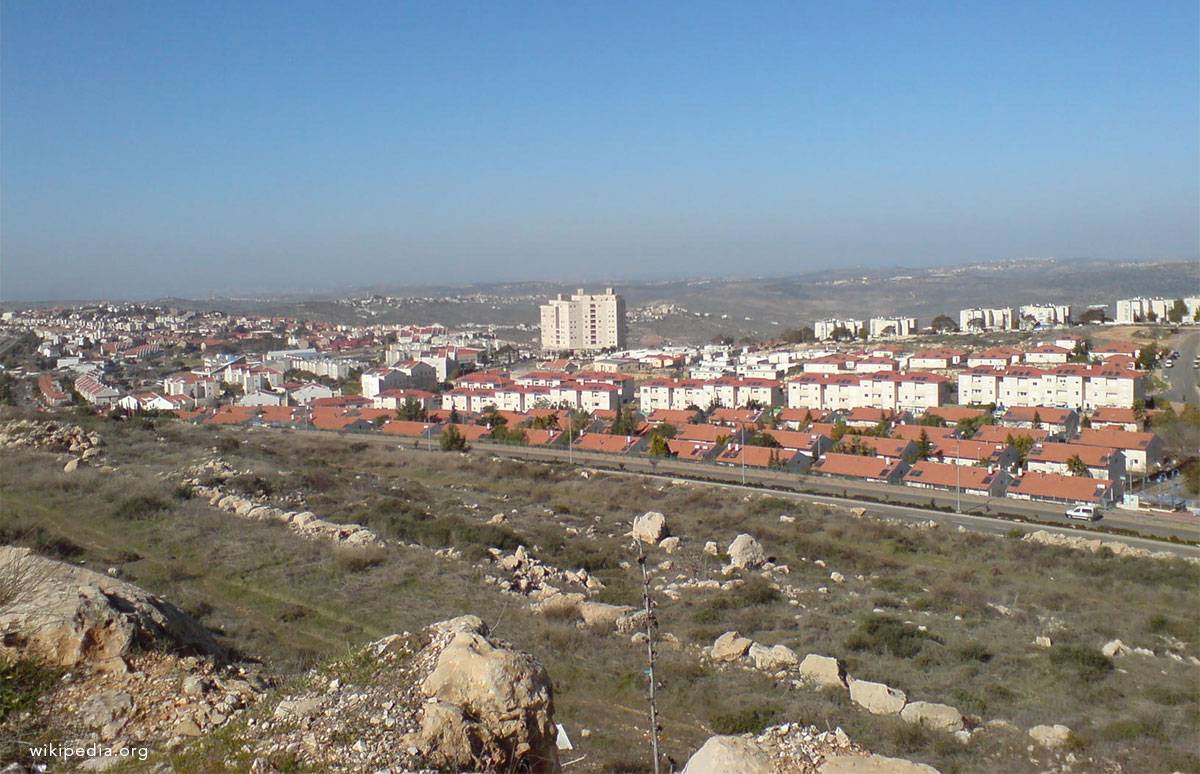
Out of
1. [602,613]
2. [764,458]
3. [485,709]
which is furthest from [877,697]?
[764,458]

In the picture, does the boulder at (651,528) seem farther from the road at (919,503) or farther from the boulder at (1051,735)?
the boulder at (1051,735)

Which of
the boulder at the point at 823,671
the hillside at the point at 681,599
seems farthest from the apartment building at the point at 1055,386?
the boulder at the point at 823,671

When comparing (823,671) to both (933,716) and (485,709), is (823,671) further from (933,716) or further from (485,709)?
(485,709)

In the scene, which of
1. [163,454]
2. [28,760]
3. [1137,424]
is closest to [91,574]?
[28,760]

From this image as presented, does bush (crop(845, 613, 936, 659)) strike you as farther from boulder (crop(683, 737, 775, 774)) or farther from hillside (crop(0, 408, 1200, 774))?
boulder (crop(683, 737, 775, 774))

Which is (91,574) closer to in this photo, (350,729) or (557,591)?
(350,729)

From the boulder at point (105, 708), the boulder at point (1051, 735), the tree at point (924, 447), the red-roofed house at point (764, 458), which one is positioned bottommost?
the red-roofed house at point (764, 458)
